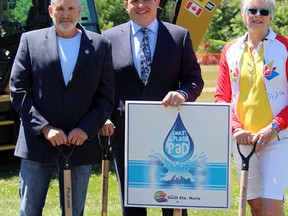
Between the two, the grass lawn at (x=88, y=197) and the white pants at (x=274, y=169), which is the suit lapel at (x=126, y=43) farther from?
the grass lawn at (x=88, y=197)

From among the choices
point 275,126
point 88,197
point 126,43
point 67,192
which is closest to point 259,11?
point 275,126

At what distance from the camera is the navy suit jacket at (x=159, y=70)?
492cm

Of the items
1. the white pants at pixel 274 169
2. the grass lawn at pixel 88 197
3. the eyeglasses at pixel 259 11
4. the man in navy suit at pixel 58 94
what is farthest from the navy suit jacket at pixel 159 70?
the grass lawn at pixel 88 197

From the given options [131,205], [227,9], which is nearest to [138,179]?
[131,205]

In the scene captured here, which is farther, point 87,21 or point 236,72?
point 87,21

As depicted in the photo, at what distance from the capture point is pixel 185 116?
4695 millimetres

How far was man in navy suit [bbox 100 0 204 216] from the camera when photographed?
4.91 m

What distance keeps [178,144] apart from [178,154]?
0.07 m

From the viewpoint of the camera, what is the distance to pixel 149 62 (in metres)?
4.93

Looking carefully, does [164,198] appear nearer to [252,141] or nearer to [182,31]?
[252,141]

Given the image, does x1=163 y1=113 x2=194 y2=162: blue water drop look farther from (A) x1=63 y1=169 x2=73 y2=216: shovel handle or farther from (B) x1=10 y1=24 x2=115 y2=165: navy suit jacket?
(A) x1=63 y1=169 x2=73 y2=216: shovel handle

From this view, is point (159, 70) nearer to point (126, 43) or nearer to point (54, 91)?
point (126, 43)

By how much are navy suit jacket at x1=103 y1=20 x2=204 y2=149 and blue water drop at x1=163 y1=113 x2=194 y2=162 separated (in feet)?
0.90

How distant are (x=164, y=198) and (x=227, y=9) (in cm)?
3521
